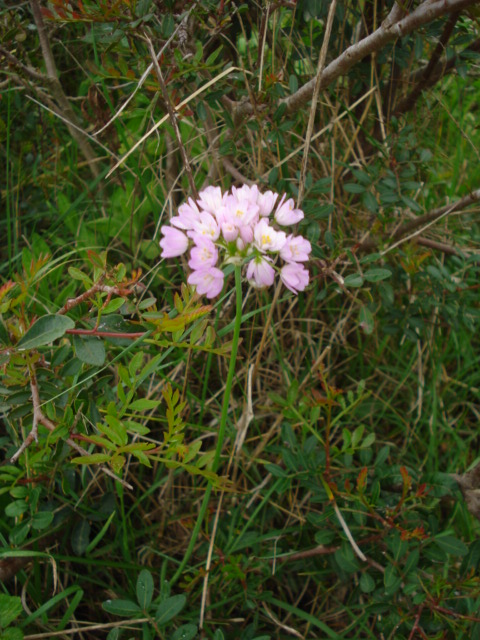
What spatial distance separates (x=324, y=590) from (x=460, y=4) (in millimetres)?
1379

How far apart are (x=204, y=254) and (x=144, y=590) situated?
0.70m

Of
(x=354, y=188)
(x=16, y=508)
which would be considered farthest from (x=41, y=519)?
(x=354, y=188)

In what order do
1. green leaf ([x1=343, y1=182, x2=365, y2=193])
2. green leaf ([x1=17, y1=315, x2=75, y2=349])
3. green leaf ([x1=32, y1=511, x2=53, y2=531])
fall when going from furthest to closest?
green leaf ([x1=343, y1=182, x2=365, y2=193]), green leaf ([x1=32, y1=511, x2=53, y2=531]), green leaf ([x1=17, y1=315, x2=75, y2=349])

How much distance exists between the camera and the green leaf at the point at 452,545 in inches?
50.3

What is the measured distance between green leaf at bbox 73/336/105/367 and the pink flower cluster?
0.22 metres

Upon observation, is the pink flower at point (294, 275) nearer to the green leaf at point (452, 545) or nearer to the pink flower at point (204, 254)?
the pink flower at point (204, 254)

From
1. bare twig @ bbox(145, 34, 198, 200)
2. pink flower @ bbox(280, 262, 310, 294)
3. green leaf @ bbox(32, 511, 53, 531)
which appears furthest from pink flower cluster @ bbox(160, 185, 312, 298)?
green leaf @ bbox(32, 511, 53, 531)

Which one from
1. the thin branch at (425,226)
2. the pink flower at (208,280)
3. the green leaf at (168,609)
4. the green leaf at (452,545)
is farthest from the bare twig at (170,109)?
the green leaf at (452,545)

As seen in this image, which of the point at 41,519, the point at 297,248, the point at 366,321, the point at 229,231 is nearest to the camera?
the point at 229,231

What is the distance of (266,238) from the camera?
3.08ft

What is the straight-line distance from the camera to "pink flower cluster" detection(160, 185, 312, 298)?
0.93 m

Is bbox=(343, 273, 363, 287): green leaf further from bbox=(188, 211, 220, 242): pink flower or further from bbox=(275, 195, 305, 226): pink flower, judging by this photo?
bbox=(188, 211, 220, 242): pink flower

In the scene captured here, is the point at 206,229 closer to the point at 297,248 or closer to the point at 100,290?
the point at 297,248

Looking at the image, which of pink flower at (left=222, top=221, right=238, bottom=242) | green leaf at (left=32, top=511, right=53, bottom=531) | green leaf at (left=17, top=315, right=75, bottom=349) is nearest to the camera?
pink flower at (left=222, top=221, right=238, bottom=242)
